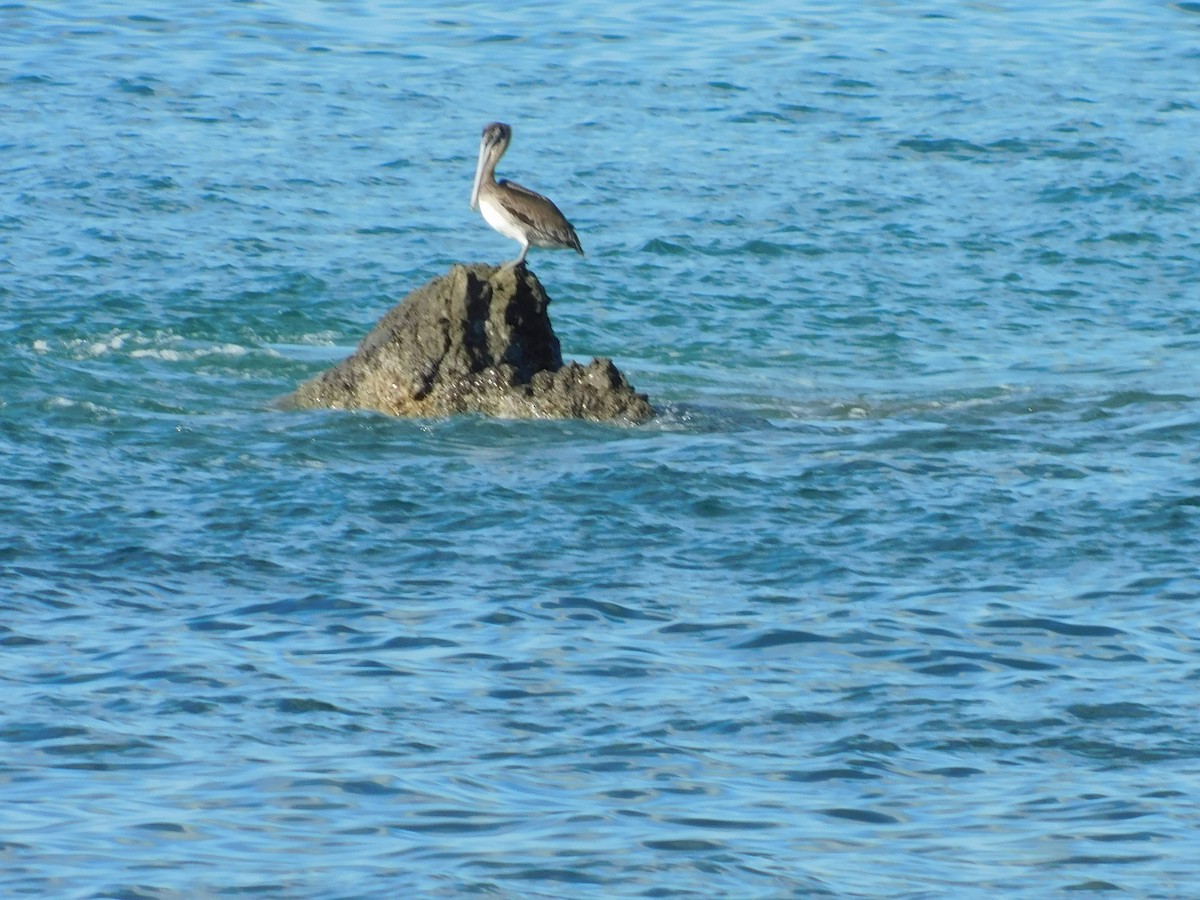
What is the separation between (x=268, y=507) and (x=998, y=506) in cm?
419

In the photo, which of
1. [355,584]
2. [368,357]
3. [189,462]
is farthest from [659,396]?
[355,584]

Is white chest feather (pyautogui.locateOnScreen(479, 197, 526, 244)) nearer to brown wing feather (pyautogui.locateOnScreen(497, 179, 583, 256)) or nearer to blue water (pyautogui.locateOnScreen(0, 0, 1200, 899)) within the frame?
brown wing feather (pyautogui.locateOnScreen(497, 179, 583, 256))

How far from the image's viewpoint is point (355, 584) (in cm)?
1052

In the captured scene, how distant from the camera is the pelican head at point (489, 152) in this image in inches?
570

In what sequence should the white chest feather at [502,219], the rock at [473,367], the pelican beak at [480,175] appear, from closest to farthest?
1. the rock at [473,367]
2. the white chest feather at [502,219]
3. the pelican beak at [480,175]

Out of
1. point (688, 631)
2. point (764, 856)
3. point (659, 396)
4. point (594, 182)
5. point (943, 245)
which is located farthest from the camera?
point (594, 182)

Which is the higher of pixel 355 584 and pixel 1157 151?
pixel 1157 151

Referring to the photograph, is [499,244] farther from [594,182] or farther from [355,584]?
[355,584]

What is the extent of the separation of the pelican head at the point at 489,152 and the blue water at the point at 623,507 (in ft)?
5.91

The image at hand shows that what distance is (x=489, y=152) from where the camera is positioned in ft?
48.0

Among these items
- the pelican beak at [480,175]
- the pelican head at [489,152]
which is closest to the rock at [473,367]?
the pelican beak at [480,175]

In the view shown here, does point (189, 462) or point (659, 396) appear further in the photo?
point (659, 396)

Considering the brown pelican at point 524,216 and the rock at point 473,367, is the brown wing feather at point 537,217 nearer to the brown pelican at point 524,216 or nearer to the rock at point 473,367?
the brown pelican at point 524,216

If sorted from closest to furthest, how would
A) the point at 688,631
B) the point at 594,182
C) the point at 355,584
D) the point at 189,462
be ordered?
1. the point at 688,631
2. the point at 355,584
3. the point at 189,462
4. the point at 594,182
